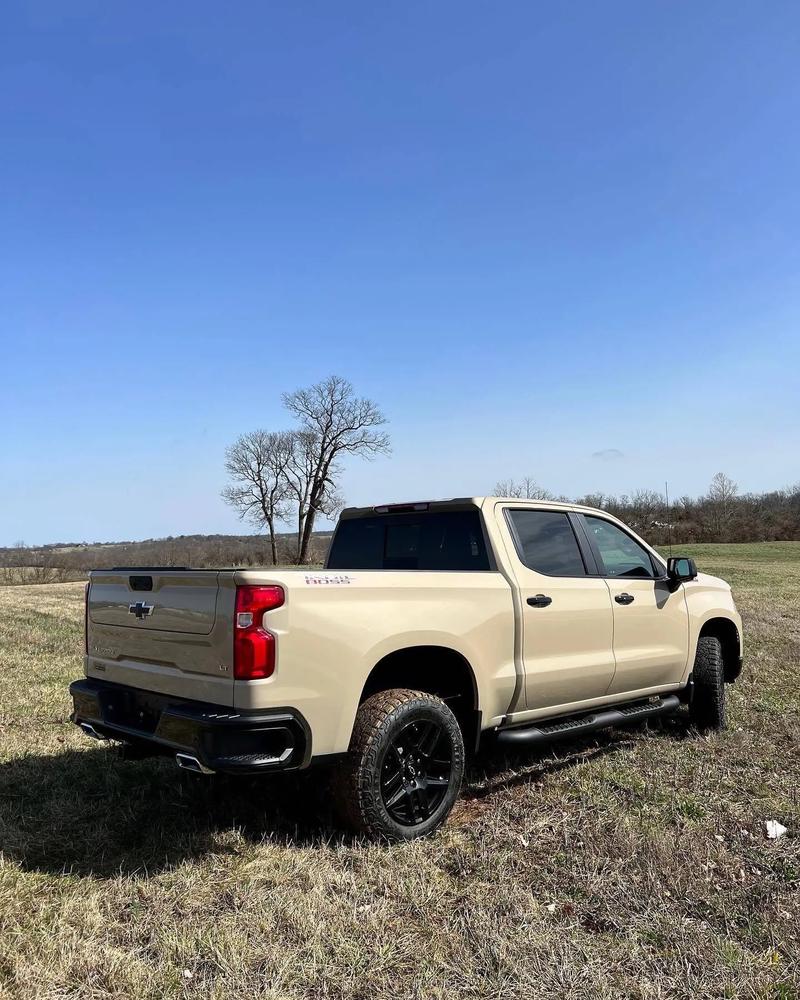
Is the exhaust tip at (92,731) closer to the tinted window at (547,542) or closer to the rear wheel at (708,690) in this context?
the tinted window at (547,542)

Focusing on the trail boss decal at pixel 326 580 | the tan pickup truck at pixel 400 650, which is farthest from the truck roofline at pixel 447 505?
the trail boss decal at pixel 326 580

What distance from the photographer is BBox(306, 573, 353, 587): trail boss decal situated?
3.60 metres

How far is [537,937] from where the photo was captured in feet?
9.93

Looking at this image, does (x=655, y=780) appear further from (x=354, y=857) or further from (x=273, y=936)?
(x=273, y=936)

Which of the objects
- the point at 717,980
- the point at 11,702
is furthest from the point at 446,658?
the point at 11,702

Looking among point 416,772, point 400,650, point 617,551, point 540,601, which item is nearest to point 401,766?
point 416,772

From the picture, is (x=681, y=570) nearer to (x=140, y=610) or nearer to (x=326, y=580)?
(x=326, y=580)

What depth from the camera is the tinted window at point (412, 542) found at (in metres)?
4.81

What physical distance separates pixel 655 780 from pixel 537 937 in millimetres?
2163

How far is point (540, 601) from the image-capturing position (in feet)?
15.4

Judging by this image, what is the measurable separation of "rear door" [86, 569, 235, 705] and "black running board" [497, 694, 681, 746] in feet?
6.34

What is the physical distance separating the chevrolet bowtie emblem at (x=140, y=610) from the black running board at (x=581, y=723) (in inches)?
86.2

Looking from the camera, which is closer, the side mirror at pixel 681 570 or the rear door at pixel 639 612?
the rear door at pixel 639 612

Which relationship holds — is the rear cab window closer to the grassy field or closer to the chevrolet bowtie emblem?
the grassy field
